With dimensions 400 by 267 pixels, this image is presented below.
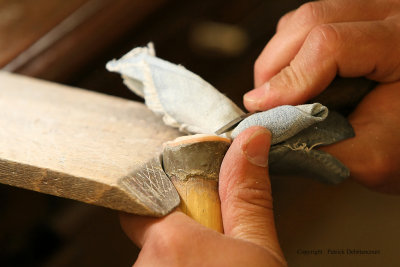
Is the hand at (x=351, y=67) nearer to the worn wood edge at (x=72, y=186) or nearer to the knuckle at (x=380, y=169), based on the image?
the knuckle at (x=380, y=169)

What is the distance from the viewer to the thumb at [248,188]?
1.49 feet

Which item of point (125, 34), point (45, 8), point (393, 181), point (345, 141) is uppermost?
point (45, 8)

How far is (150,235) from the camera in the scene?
17.6 inches

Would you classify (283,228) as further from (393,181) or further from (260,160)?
(393,181)

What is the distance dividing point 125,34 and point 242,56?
44 centimetres

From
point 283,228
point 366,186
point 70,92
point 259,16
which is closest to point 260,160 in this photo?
point 283,228

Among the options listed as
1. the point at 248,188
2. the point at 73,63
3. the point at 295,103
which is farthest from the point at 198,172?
the point at 73,63

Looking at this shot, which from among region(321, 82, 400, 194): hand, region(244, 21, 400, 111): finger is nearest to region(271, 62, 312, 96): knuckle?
region(244, 21, 400, 111): finger

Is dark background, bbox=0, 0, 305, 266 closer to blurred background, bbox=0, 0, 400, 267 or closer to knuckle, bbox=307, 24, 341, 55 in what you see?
blurred background, bbox=0, 0, 400, 267

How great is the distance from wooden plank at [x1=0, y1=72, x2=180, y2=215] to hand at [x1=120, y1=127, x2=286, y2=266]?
3 centimetres

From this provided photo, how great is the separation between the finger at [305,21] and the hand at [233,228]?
0.54 ft

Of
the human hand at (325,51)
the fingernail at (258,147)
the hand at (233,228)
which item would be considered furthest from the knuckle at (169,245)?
the human hand at (325,51)

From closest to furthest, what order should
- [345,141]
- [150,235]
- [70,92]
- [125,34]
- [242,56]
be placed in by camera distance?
[150,235] → [345,141] → [70,92] → [125,34] → [242,56]

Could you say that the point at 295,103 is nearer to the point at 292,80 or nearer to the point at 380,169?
the point at 292,80
